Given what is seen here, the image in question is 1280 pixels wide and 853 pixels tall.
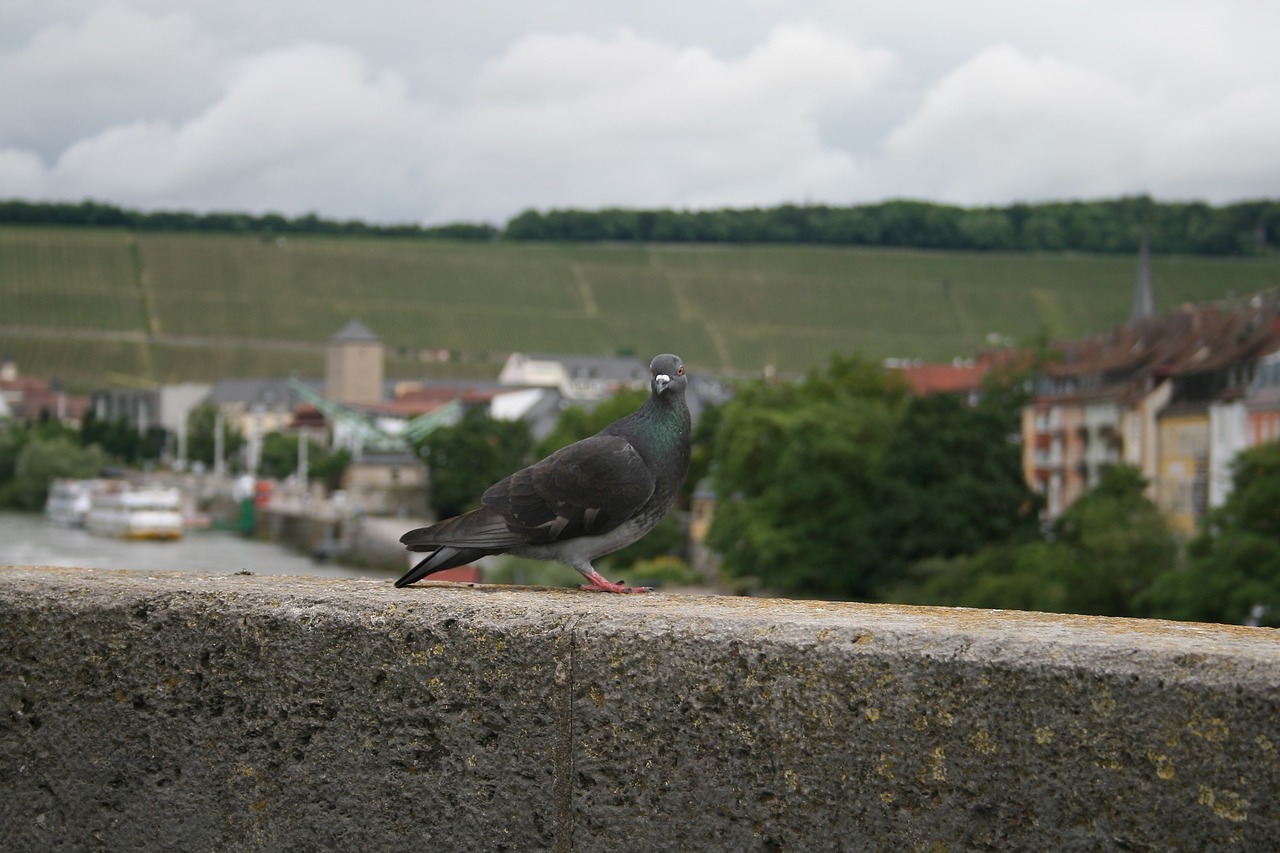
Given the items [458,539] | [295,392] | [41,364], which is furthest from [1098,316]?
[458,539]

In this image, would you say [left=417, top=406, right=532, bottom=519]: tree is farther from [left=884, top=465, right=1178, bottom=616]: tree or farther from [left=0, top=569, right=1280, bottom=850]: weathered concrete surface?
[left=0, top=569, right=1280, bottom=850]: weathered concrete surface

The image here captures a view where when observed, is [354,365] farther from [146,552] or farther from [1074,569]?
[1074,569]

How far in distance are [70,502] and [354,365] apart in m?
74.6

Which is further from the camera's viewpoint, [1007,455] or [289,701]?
[1007,455]

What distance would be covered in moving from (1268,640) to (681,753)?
4.10ft

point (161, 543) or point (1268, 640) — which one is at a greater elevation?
point (1268, 640)

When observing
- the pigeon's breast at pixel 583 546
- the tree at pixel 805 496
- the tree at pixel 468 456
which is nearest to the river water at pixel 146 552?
the tree at pixel 468 456

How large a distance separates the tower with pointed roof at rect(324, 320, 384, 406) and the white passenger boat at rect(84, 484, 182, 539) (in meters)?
75.0

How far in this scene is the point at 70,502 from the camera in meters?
118

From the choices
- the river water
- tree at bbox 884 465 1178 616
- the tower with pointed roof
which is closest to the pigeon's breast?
tree at bbox 884 465 1178 616

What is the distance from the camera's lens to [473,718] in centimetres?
432

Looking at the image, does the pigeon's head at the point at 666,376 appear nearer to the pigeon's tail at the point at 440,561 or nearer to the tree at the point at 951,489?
the pigeon's tail at the point at 440,561

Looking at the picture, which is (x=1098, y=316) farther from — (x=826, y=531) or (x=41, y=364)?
(x=826, y=531)

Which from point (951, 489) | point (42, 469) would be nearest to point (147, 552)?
point (42, 469)
